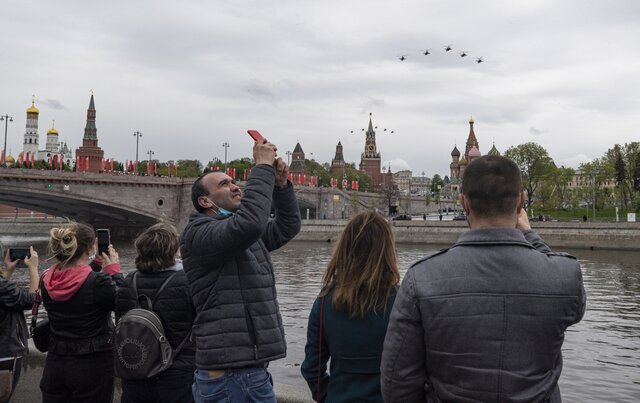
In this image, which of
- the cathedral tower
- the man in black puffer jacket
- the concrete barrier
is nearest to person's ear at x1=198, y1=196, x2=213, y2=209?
the man in black puffer jacket

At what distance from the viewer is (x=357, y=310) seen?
3.21 m

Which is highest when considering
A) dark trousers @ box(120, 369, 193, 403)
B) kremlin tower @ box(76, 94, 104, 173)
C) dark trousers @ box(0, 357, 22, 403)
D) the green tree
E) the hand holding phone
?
kremlin tower @ box(76, 94, 104, 173)

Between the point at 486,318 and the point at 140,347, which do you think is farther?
the point at 140,347

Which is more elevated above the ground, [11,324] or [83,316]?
[83,316]

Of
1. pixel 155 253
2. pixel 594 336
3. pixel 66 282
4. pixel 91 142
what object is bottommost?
pixel 594 336

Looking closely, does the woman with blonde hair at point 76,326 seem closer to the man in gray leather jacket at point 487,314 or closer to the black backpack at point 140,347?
the black backpack at point 140,347

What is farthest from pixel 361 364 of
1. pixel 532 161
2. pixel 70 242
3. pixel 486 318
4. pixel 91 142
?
pixel 91 142

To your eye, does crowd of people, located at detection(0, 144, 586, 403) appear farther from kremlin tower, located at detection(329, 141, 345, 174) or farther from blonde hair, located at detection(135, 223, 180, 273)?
kremlin tower, located at detection(329, 141, 345, 174)

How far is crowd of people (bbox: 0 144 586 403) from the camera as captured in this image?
8.11ft

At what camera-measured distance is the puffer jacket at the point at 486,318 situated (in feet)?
8.06

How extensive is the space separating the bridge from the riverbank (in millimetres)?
5306

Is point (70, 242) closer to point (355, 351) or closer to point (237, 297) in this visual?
point (237, 297)

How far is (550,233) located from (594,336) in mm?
37143

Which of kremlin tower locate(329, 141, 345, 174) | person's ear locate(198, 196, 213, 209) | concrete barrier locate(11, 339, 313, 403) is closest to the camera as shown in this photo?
person's ear locate(198, 196, 213, 209)
